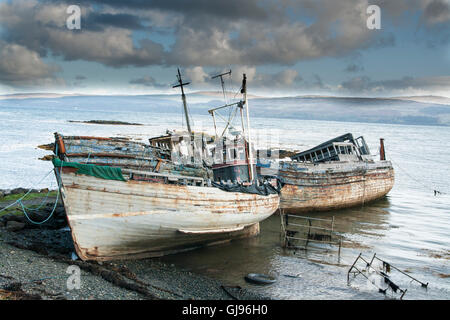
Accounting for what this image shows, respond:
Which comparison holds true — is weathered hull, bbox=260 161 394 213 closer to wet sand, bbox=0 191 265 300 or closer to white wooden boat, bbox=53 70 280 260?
white wooden boat, bbox=53 70 280 260

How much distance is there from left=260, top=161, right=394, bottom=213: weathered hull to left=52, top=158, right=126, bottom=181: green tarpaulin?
13921 millimetres

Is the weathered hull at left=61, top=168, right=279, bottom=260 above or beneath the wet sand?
above

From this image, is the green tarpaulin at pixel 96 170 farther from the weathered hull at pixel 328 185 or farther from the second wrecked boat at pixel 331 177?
the weathered hull at pixel 328 185

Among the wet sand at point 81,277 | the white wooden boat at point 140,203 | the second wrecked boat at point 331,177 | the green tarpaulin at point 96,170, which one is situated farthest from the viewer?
the second wrecked boat at point 331,177

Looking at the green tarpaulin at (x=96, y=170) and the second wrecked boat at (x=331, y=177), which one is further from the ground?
the green tarpaulin at (x=96, y=170)

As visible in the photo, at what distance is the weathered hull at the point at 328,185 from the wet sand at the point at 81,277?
12.4m

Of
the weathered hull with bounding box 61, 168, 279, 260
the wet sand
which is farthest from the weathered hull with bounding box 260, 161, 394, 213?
the wet sand

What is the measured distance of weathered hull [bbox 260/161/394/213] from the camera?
2503cm

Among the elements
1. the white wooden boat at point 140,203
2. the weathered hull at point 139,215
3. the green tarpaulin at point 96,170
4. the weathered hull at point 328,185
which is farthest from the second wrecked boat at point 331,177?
the green tarpaulin at point 96,170

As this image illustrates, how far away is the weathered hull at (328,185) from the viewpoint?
2503 centimetres

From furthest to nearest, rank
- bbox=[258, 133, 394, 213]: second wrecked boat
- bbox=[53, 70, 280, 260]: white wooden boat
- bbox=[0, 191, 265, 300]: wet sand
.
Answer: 1. bbox=[258, 133, 394, 213]: second wrecked boat
2. bbox=[53, 70, 280, 260]: white wooden boat
3. bbox=[0, 191, 265, 300]: wet sand

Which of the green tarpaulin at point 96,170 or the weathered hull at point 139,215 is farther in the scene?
the weathered hull at point 139,215

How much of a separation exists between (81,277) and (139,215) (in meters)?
3.17
